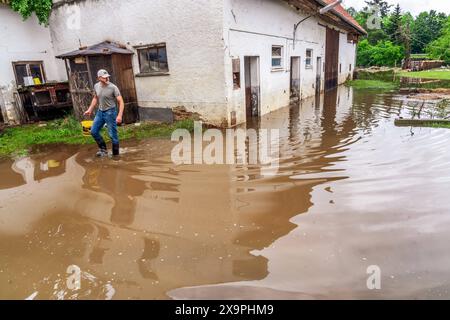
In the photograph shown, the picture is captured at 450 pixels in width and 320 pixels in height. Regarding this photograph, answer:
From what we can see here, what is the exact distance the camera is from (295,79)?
1365 centimetres

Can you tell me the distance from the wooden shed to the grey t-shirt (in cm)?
310

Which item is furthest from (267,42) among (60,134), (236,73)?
(60,134)

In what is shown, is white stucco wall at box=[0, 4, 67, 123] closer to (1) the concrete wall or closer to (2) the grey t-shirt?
(2) the grey t-shirt

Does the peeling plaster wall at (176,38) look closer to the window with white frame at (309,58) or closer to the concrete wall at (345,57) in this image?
the window with white frame at (309,58)

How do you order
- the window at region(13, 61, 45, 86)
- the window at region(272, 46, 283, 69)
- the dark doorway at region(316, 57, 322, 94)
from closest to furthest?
1. the window at region(13, 61, 45, 86)
2. the window at region(272, 46, 283, 69)
3. the dark doorway at region(316, 57, 322, 94)

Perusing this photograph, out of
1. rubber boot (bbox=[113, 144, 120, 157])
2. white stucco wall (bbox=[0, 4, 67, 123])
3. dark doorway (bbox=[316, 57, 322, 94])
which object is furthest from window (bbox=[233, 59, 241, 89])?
dark doorway (bbox=[316, 57, 322, 94])

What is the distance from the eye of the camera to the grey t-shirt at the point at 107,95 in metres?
6.14

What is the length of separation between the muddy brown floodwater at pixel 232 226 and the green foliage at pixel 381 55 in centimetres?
3406

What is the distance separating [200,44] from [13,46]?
6.94 metres

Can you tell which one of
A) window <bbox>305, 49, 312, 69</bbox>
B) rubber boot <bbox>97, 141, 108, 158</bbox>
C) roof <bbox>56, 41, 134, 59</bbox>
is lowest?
rubber boot <bbox>97, 141, 108, 158</bbox>

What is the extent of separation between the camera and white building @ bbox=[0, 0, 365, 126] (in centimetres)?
826

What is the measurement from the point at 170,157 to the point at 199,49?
3.58 meters

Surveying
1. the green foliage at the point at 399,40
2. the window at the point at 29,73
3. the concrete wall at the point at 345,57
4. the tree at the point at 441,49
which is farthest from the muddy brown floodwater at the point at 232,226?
the tree at the point at 441,49

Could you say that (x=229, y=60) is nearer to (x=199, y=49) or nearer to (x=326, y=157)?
(x=199, y=49)
